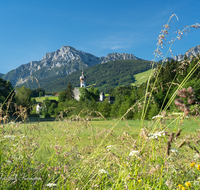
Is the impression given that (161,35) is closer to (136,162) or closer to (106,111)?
(136,162)

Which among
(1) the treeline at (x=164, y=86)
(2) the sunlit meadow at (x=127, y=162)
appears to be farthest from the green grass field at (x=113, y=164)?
(1) the treeline at (x=164, y=86)

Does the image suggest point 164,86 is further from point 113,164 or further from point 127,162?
point 127,162

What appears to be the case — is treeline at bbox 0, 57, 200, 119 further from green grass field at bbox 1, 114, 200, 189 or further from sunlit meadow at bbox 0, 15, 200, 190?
green grass field at bbox 1, 114, 200, 189

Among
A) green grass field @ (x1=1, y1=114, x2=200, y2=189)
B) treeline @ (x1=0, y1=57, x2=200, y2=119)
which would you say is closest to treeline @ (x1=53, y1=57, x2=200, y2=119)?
treeline @ (x1=0, y1=57, x2=200, y2=119)

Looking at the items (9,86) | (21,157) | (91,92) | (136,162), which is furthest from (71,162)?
(91,92)

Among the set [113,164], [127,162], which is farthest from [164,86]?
[127,162]

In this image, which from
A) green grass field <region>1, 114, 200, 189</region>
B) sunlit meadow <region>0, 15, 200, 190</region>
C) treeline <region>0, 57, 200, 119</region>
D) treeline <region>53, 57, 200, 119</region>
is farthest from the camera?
treeline <region>0, 57, 200, 119</region>

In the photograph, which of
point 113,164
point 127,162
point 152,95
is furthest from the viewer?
point 152,95

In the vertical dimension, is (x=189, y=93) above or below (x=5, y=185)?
above

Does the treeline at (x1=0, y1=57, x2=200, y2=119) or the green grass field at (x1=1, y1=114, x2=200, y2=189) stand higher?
the treeline at (x1=0, y1=57, x2=200, y2=119)

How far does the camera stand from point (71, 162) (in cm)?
313

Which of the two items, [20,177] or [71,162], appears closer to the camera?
[20,177]

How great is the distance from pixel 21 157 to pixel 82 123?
1.17 m

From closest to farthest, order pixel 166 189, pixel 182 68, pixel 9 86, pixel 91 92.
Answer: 1. pixel 166 189
2. pixel 182 68
3. pixel 9 86
4. pixel 91 92
